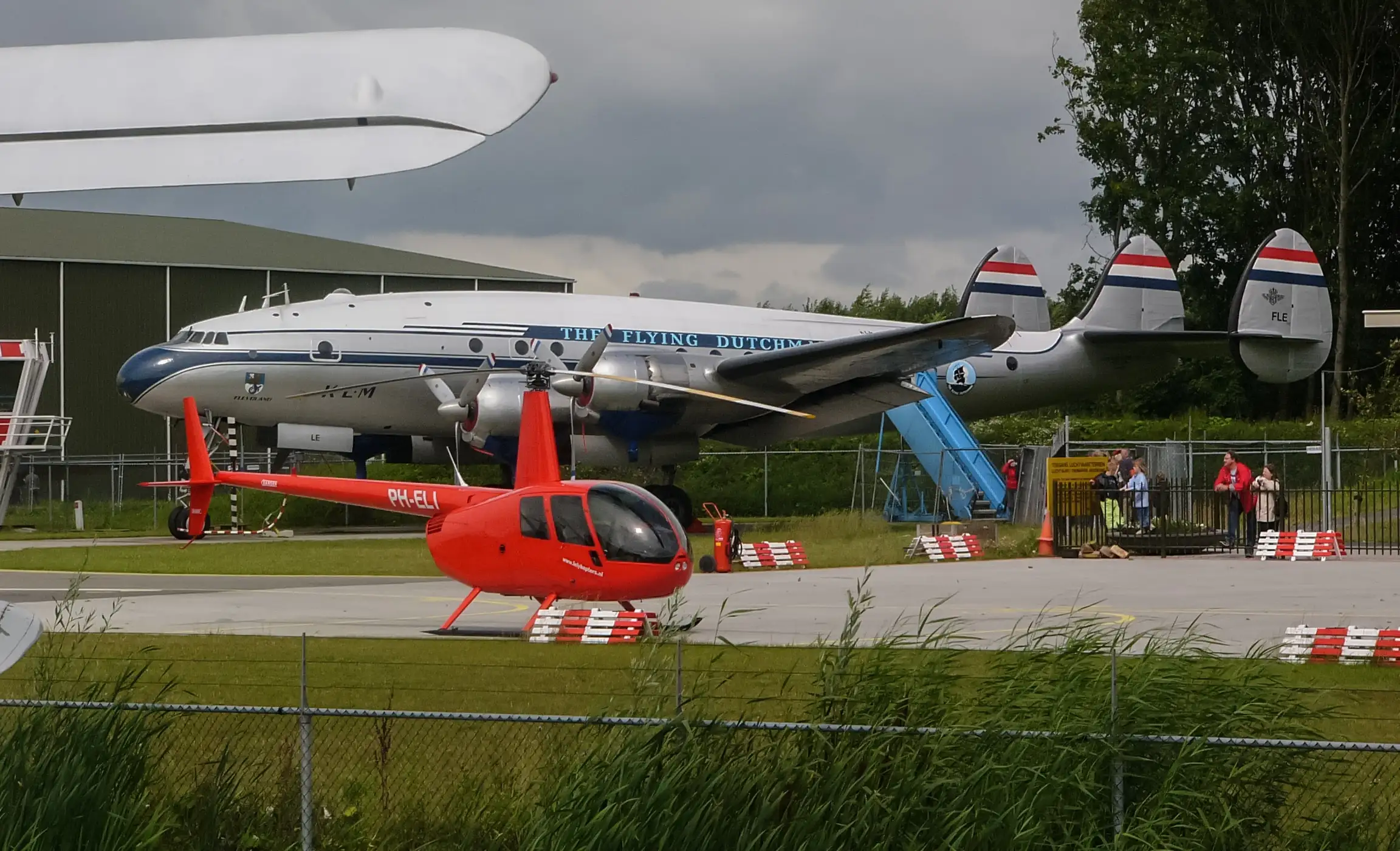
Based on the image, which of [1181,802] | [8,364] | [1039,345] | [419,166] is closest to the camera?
[419,166]

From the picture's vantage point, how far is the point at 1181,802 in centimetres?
664

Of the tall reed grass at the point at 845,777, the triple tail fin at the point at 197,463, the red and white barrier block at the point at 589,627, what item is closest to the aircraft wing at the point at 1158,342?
the triple tail fin at the point at 197,463

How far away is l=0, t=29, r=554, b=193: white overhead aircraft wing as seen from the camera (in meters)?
3.29

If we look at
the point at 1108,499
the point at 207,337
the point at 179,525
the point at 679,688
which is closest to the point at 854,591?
the point at 1108,499

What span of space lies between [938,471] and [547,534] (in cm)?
2079

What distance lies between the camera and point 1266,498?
2652cm

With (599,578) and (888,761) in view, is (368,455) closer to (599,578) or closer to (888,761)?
(599,578)

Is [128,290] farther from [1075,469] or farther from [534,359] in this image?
[1075,469]

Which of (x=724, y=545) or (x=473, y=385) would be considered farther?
(x=473, y=385)

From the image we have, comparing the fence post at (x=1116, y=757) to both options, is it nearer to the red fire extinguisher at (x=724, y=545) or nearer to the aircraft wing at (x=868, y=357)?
the red fire extinguisher at (x=724, y=545)

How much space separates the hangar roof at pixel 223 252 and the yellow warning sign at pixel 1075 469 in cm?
2691

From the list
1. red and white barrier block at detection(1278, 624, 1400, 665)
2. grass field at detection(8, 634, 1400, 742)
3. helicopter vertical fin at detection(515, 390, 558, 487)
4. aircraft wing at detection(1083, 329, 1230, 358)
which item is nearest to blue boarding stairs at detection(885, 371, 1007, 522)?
aircraft wing at detection(1083, 329, 1230, 358)

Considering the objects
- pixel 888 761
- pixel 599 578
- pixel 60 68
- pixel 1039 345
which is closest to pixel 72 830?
pixel 888 761

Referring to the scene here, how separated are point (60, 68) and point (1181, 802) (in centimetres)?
547
